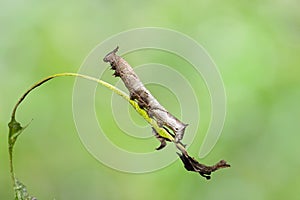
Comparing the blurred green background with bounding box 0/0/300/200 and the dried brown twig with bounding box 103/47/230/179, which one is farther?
the blurred green background with bounding box 0/0/300/200

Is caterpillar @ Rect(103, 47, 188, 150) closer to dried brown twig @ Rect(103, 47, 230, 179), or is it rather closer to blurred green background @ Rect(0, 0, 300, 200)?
dried brown twig @ Rect(103, 47, 230, 179)

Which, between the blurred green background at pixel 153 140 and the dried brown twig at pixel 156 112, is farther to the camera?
the blurred green background at pixel 153 140

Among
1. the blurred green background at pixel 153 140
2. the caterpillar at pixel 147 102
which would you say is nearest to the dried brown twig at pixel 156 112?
the caterpillar at pixel 147 102

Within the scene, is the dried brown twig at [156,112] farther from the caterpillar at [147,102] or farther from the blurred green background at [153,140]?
the blurred green background at [153,140]

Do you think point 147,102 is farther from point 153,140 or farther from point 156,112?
point 153,140

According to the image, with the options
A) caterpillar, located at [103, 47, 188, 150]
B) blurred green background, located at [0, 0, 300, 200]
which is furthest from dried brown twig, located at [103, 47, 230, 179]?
blurred green background, located at [0, 0, 300, 200]

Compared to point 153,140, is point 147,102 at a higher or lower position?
lower

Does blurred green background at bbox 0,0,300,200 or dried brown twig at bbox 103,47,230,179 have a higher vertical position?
blurred green background at bbox 0,0,300,200

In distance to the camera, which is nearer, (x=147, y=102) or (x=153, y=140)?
(x=147, y=102)

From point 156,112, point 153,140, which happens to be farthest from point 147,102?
point 153,140
